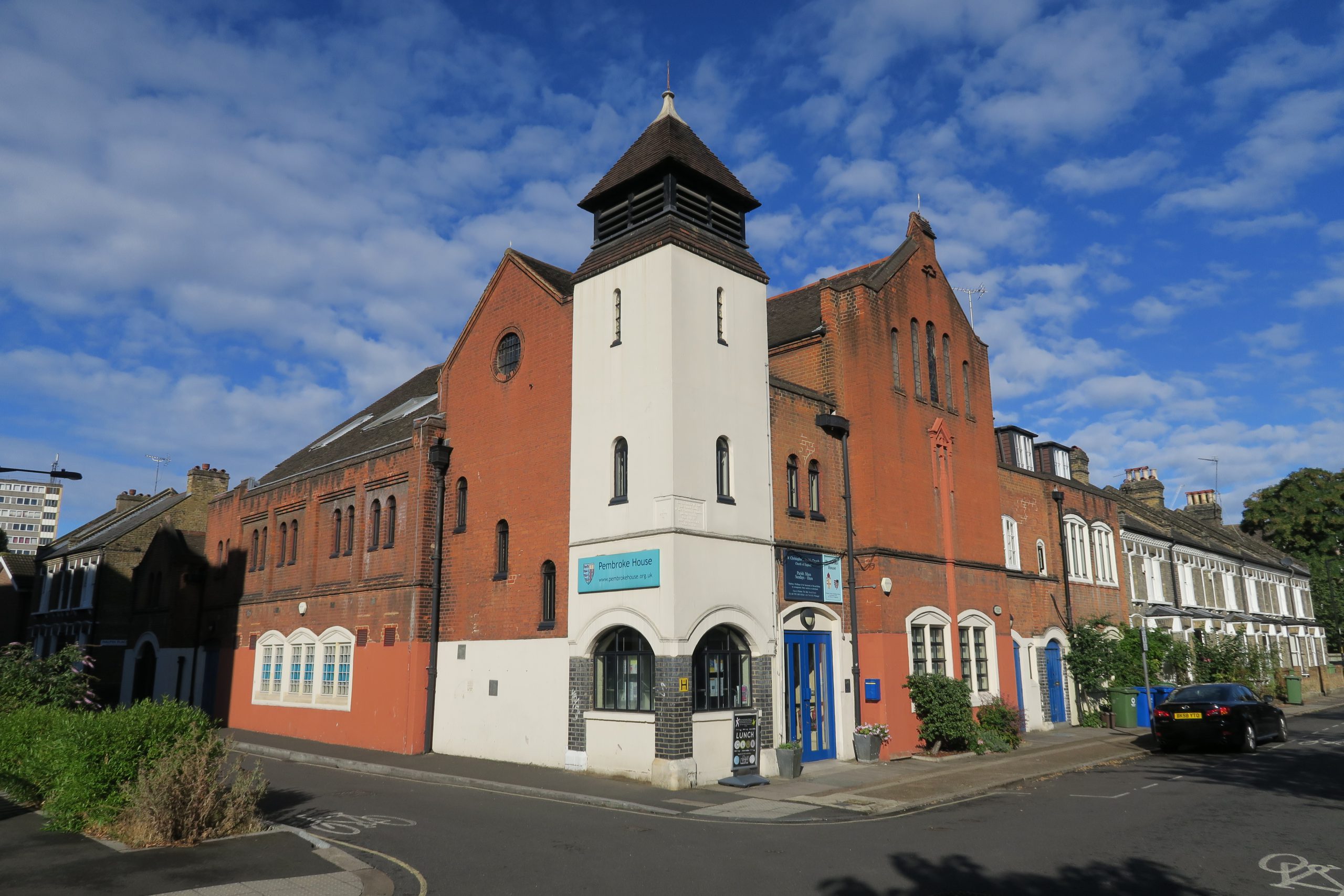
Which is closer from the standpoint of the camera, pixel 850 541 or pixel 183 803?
pixel 183 803

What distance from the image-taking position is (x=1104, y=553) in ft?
97.0

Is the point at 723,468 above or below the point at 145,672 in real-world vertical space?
above

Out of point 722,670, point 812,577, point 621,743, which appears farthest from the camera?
point 812,577

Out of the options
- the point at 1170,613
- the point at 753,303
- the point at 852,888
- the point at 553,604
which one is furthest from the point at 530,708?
the point at 1170,613

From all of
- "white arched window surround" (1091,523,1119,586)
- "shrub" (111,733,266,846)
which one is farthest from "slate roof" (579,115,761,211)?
"white arched window surround" (1091,523,1119,586)

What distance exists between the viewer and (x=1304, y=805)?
12.0 meters

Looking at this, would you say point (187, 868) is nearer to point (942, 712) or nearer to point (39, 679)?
point (39, 679)

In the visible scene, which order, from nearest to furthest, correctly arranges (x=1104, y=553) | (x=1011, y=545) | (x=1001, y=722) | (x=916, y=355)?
1. (x=1001, y=722)
2. (x=916, y=355)
3. (x=1011, y=545)
4. (x=1104, y=553)

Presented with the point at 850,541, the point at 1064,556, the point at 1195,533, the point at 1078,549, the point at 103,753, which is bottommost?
the point at 103,753

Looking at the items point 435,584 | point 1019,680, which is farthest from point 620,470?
point 1019,680

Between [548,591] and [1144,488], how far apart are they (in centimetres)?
3670

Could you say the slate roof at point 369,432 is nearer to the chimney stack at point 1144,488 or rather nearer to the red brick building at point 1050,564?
the red brick building at point 1050,564

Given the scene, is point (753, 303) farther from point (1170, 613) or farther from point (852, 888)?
point (1170, 613)

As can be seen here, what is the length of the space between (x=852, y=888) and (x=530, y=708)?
1074 centimetres
